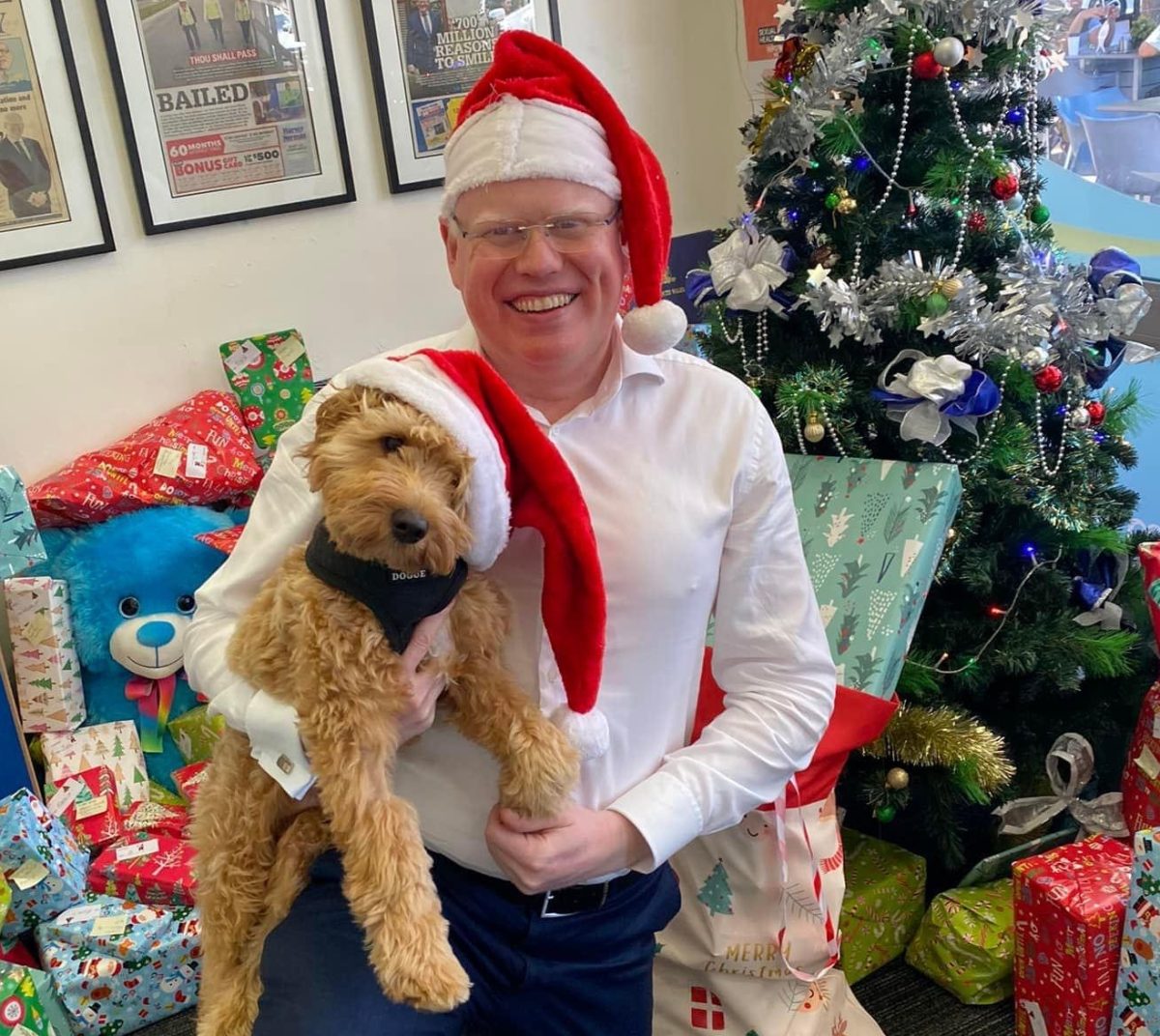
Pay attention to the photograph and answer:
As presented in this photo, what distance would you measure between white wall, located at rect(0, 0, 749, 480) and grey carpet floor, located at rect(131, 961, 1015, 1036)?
4.46 feet

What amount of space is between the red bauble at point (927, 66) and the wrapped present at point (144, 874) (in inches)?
75.9

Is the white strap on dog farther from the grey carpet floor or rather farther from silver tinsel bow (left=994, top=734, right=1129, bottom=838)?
silver tinsel bow (left=994, top=734, right=1129, bottom=838)

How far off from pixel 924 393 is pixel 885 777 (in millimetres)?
689

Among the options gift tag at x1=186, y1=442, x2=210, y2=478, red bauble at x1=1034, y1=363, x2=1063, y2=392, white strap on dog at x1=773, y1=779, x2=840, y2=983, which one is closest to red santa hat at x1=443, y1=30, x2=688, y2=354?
white strap on dog at x1=773, y1=779, x2=840, y2=983

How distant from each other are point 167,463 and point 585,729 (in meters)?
1.53

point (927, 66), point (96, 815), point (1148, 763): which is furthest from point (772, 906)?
point (96, 815)

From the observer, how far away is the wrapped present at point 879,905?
6.16ft

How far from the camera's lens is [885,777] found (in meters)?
1.84

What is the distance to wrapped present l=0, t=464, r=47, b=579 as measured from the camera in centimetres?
202

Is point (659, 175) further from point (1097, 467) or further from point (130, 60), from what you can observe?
point (130, 60)

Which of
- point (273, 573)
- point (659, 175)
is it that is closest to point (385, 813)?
point (273, 573)

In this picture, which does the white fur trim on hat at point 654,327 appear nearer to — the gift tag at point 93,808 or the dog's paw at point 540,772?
the dog's paw at point 540,772

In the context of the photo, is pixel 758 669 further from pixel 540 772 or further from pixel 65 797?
pixel 65 797

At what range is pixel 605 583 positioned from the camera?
3.83 ft
